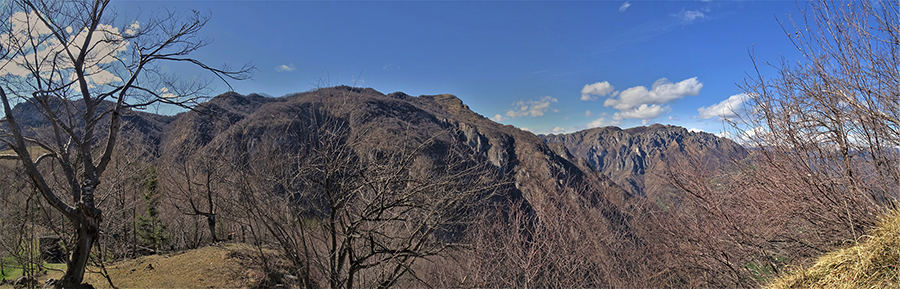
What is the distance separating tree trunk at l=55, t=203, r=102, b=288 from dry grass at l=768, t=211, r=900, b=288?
10242 mm

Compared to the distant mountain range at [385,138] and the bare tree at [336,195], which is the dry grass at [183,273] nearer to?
the distant mountain range at [385,138]

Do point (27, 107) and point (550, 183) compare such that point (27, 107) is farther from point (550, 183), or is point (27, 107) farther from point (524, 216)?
point (550, 183)

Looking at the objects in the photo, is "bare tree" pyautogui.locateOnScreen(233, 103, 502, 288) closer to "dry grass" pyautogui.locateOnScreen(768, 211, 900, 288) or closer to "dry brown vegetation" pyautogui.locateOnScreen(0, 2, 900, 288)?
"dry brown vegetation" pyautogui.locateOnScreen(0, 2, 900, 288)

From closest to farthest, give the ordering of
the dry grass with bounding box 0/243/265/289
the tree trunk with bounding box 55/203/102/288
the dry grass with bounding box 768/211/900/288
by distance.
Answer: the dry grass with bounding box 768/211/900/288 → the tree trunk with bounding box 55/203/102/288 → the dry grass with bounding box 0/243/265/289

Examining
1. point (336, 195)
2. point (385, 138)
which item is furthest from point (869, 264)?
point (336, 195)

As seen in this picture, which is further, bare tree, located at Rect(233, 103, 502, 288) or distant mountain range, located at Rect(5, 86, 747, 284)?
distant mountain range, located at Rect(5, 86, 747, 284)

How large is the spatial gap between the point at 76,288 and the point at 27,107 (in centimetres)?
327

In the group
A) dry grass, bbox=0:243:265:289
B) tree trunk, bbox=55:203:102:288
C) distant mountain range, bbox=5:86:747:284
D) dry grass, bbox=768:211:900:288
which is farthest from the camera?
dry grass, bbox=0:243:265:289

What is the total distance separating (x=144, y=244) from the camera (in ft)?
47.3

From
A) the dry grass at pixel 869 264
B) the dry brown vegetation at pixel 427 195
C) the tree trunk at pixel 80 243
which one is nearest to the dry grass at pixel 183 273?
the dry brown vegetation at pixel 427 195

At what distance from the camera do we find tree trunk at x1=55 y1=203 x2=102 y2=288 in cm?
514

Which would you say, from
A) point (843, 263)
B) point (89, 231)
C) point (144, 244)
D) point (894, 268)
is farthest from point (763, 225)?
point (144, 244)

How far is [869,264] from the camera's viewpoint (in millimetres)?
4500

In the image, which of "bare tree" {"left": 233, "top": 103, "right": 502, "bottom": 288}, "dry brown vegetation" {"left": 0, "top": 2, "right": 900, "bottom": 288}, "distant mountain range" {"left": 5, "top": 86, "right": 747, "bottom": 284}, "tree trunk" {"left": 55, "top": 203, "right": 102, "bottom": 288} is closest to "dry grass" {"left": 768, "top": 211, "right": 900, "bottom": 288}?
"dry brown vegetation" {"left": 0, "top": 2, "right": 900, "bottom": 288}
